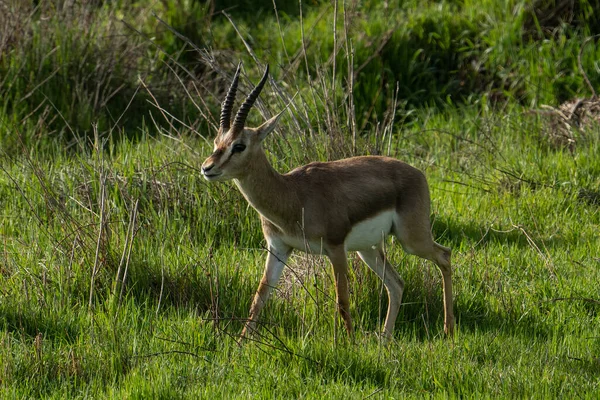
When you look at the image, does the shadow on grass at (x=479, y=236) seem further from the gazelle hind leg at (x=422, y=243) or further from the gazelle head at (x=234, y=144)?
the gazelle head at (x=234, y=144)

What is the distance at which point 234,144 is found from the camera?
552cm

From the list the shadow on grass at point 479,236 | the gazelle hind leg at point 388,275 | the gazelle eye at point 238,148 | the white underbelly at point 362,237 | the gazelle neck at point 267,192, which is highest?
the gazelle eye at point 238,148

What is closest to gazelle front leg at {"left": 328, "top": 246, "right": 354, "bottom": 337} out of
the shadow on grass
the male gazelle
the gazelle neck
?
the male gazelle

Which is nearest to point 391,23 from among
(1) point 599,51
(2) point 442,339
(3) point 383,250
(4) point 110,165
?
(1) point 599,51

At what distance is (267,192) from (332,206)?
0.39 meters

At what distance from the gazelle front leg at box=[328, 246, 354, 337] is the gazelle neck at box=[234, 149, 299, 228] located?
334 millimetres

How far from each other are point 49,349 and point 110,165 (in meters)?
2.38

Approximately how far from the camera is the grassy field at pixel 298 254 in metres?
5.26

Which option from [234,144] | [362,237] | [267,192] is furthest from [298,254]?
[234,144]

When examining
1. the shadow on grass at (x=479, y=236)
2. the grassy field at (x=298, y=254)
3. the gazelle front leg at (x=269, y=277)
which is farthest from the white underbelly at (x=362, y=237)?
the shadow on grass at (x=479, y=236)

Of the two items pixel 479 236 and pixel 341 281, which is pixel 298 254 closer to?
pixel 341 281

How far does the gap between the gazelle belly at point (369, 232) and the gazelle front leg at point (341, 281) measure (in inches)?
4.6

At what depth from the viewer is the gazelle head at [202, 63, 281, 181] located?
5.44 meters

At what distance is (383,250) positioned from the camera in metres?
6.37
